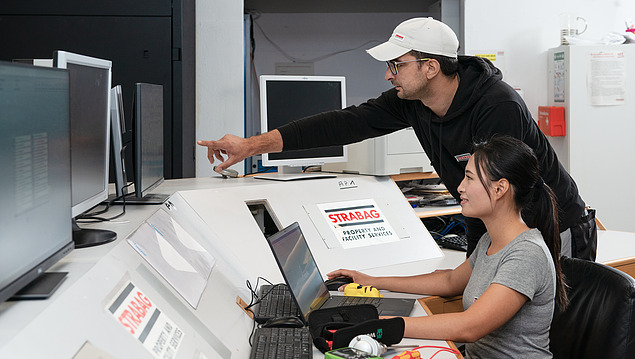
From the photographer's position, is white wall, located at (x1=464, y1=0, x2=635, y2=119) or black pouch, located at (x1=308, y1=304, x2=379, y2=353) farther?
white wall, located at (x1=464, y1=0, x2=635, y2=119)

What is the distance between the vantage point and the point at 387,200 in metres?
2.24

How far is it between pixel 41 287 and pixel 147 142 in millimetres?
881

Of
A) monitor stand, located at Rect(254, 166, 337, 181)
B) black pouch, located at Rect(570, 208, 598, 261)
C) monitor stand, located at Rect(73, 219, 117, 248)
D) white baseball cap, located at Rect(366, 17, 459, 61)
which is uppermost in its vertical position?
white baseball cap, located at Rect(366, 17, 459, 61)

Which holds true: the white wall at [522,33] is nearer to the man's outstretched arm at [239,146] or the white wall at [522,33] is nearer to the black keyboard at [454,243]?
the black keyboard at [454,243]

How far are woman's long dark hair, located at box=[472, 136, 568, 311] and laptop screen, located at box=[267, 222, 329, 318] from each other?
46cm

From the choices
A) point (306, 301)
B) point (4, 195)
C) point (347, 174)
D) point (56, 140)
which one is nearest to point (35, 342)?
point (4, 195)

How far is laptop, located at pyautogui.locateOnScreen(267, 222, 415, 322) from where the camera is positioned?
4.22ft

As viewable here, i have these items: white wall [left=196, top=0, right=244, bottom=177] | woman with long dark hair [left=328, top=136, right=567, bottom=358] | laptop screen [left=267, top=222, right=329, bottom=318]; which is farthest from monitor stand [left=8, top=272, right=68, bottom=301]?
white wall [left=196, top=0, right=244, bottom=177]

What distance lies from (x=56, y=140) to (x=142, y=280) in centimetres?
29

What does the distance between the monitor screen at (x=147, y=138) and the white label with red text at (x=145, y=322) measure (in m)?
0.61

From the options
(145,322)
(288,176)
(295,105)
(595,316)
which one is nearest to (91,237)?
(145,322)

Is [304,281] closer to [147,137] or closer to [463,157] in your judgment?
[147,137]

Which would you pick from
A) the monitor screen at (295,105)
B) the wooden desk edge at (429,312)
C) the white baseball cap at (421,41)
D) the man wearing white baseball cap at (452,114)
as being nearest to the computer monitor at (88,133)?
the man wearing white baseball cap at (452,114)

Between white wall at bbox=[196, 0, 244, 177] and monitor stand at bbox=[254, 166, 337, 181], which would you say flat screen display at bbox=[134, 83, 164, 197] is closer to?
monitor stand at bbox=[254, 166, 337, 181]
